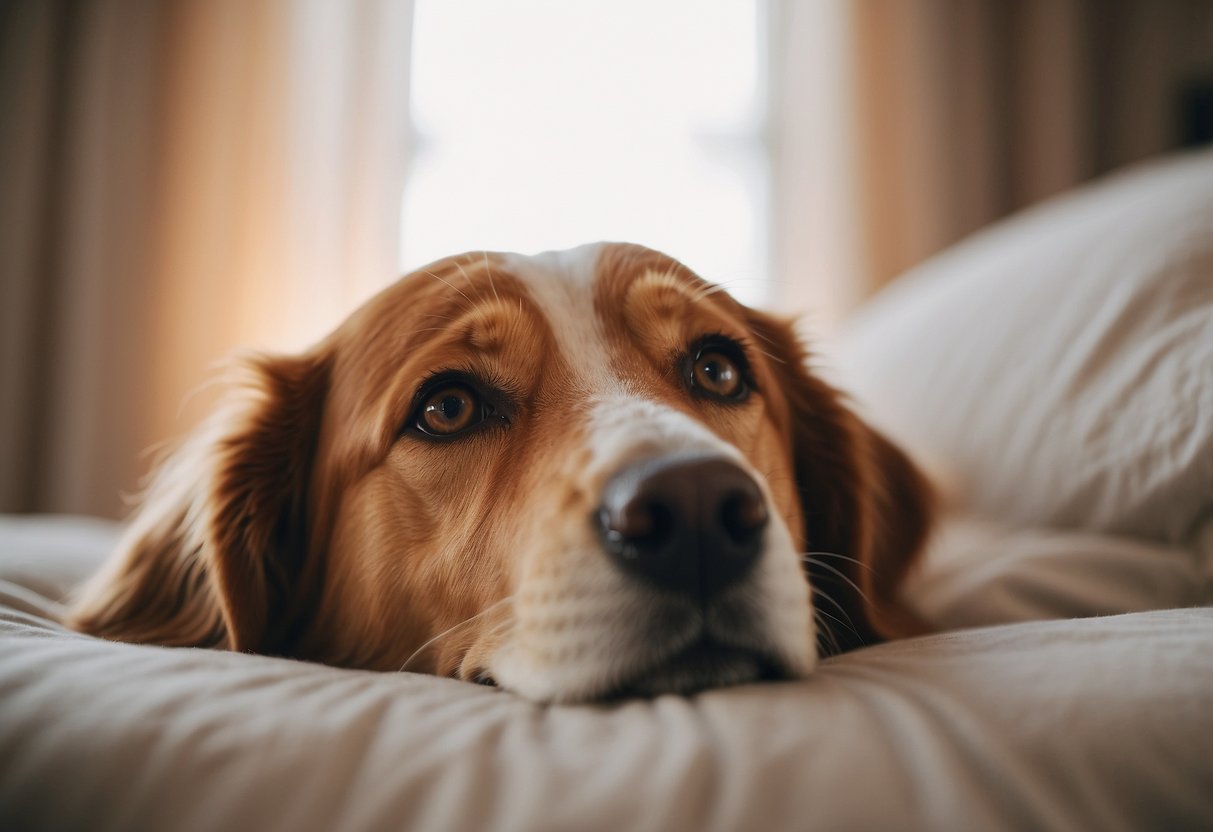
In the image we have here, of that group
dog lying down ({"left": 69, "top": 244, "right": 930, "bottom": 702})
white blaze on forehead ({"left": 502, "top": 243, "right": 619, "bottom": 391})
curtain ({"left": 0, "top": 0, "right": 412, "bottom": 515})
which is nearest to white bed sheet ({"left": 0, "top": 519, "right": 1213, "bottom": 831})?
dog lying down ({"left": 69, "top": 244, "right": 930, "bottom": 702})

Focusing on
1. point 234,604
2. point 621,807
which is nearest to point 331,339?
point 234,604

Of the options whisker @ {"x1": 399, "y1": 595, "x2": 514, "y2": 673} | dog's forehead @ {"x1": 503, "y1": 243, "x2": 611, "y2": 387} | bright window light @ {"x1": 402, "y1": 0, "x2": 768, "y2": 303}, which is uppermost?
bright window light @ {"x1": 402, "y1": 0, "x2": 768, "y2": 303}

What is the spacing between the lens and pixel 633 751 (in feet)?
2.06

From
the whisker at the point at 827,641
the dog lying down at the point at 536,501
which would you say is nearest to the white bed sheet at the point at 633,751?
the dog lying down at the point at 536,501

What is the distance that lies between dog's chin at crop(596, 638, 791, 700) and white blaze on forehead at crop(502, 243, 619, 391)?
45 cm

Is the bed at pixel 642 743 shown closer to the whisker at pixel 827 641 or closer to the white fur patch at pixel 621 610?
the white fur patch at pixel 621 610

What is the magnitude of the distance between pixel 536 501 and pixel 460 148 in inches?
156

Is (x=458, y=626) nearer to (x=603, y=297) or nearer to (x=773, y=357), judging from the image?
(x=603, y=297)

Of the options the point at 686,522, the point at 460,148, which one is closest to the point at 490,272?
the point at 686,522

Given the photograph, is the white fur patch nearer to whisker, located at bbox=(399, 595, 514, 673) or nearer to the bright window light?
whisker, located at bbox=(399, 595, 514, 673)

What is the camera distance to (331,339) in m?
1.50

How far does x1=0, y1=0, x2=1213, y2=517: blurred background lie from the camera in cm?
416

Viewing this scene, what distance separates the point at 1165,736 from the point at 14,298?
5.01 metres

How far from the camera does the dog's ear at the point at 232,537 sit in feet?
4.14
